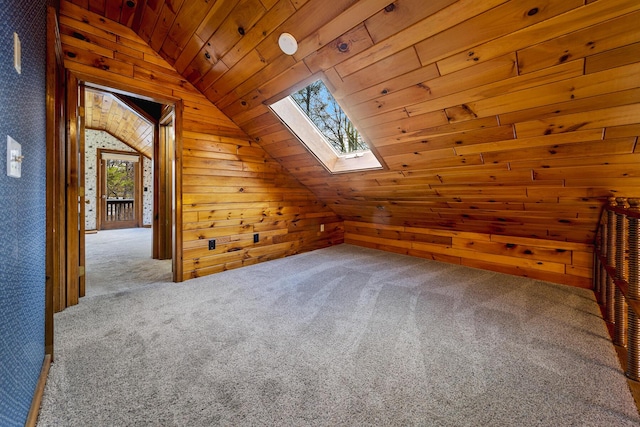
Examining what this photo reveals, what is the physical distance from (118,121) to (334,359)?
21.8 ft

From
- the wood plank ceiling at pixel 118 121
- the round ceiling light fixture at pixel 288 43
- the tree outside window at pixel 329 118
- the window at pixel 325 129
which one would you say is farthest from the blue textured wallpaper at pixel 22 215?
the wood plank ceiling at pixel 118 121

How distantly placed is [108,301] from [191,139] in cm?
154

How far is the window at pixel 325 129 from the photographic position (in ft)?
7.93

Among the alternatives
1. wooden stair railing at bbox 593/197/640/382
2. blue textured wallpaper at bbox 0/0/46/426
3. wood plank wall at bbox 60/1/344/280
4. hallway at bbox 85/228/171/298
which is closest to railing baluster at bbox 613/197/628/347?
wooden stair railing at bbox 593/197/640/382

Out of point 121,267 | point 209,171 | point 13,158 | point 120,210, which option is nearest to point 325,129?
point 209,171

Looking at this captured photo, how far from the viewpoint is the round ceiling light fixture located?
1640 millimetres

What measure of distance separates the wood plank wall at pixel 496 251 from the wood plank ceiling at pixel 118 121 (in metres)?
3.63

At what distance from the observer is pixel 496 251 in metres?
2.95

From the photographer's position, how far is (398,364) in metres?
1.32

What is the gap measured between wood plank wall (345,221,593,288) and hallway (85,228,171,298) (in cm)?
286

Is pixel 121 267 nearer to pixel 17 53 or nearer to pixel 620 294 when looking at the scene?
pixel 17 53

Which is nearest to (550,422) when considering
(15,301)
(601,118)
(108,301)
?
(601,118)

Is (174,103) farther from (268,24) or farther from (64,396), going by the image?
(64,396)

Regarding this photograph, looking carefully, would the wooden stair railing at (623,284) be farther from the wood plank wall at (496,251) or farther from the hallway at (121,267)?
the hallway at (121,267)
